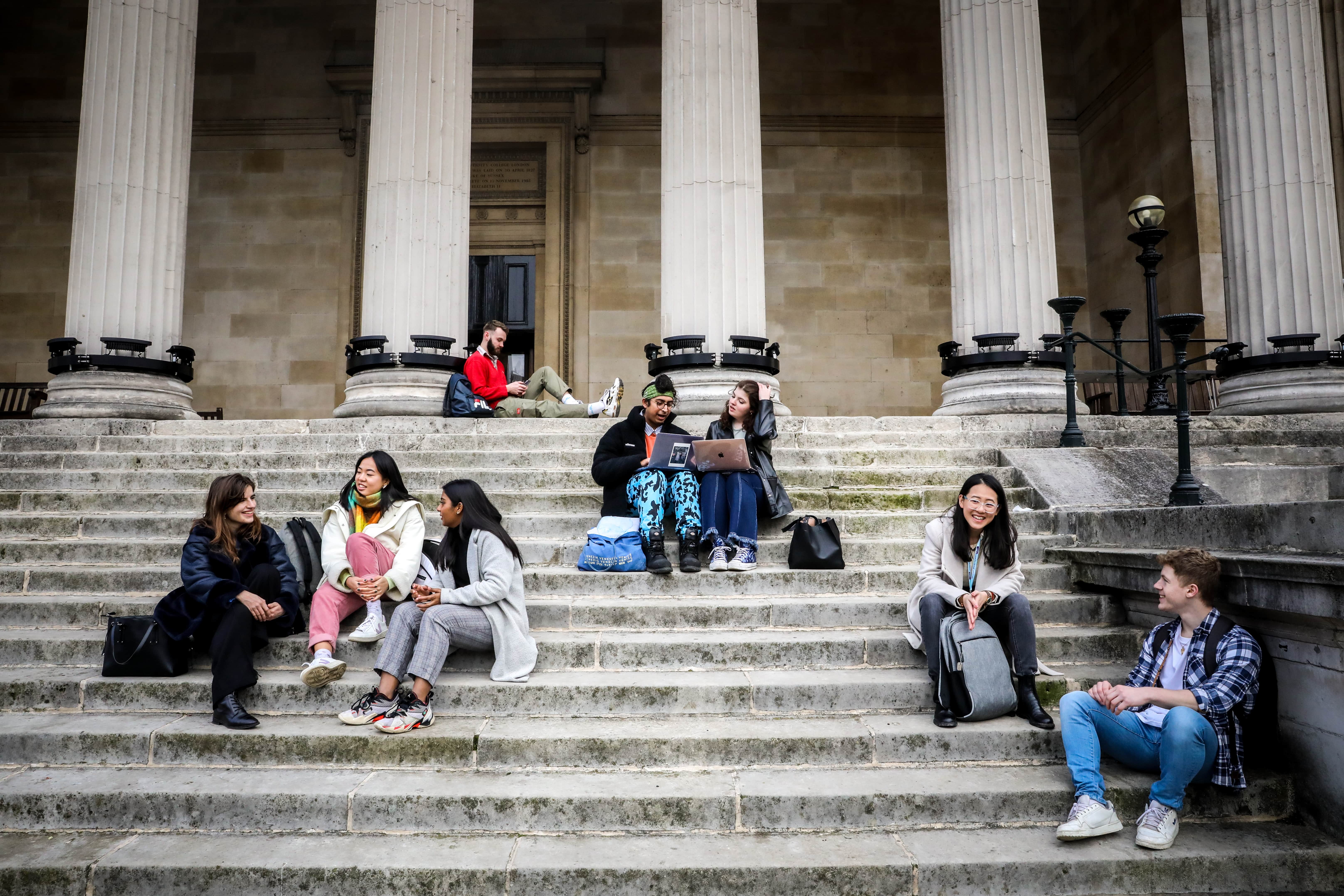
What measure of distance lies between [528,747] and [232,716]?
59.3 inches

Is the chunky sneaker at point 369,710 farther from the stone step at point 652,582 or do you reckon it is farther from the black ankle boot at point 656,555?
the black ankle boot at point 656,555

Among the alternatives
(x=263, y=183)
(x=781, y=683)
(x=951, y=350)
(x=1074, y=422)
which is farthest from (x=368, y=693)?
(x=263, y=183)

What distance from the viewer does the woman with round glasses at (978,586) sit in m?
4.45

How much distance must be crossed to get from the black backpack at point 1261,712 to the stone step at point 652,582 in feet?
5.72

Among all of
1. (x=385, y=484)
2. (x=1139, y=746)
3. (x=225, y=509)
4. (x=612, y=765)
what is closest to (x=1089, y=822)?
(x=1139, y=746)

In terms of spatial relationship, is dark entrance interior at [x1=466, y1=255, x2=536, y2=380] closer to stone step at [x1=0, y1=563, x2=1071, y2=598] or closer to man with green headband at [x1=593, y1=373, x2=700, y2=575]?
man with green headband at [x1=593, y1=373, x2=700, y2=575]

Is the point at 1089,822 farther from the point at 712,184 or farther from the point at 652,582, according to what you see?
the point at 712,184

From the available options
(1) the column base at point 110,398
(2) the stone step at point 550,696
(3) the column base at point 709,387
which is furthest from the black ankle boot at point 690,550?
(1) the column base at point 110,398

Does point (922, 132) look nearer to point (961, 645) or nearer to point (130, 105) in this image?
point (130, 105)

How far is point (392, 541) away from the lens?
5289 millimetres

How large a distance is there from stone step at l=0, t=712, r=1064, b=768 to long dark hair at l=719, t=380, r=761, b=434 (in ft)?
9.18

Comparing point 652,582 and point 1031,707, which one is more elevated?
point 652,582

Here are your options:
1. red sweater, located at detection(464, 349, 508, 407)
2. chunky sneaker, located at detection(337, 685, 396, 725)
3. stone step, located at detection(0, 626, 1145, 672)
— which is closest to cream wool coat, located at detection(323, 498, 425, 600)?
stone step, located at detection(0, 626, 1145, 672)

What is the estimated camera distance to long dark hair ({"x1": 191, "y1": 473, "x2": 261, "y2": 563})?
493 cm
